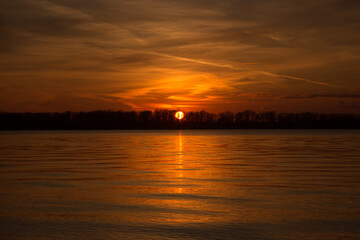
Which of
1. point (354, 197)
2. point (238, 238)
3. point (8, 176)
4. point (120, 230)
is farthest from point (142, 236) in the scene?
point (8, 176)

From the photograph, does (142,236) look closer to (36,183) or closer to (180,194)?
(180,194)

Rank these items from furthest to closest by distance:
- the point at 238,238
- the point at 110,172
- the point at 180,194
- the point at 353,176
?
the point at 110,172 < the point at 353,176 < the point at 180,194 < the point at 238,238

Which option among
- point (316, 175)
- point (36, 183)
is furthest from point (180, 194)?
point (316, 175)

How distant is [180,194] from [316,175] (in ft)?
24.8

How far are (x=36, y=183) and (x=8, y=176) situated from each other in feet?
9.08

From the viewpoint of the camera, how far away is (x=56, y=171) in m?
20.8

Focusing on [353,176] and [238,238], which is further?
[353,176]

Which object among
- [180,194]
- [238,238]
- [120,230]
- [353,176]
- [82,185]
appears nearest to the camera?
[238,238]

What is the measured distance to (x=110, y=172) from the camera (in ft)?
66.9

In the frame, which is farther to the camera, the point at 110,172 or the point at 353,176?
the point at 110,172

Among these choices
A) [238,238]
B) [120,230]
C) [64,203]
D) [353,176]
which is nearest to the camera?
[238,238]

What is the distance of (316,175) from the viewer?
735 inches

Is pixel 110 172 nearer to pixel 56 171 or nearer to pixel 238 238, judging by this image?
pixel 56 171

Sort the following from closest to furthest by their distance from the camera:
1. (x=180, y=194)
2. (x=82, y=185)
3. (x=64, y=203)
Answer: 1. (x=64, y=203)
2. (x=180, y=194)
3. (x=82, y=185)
